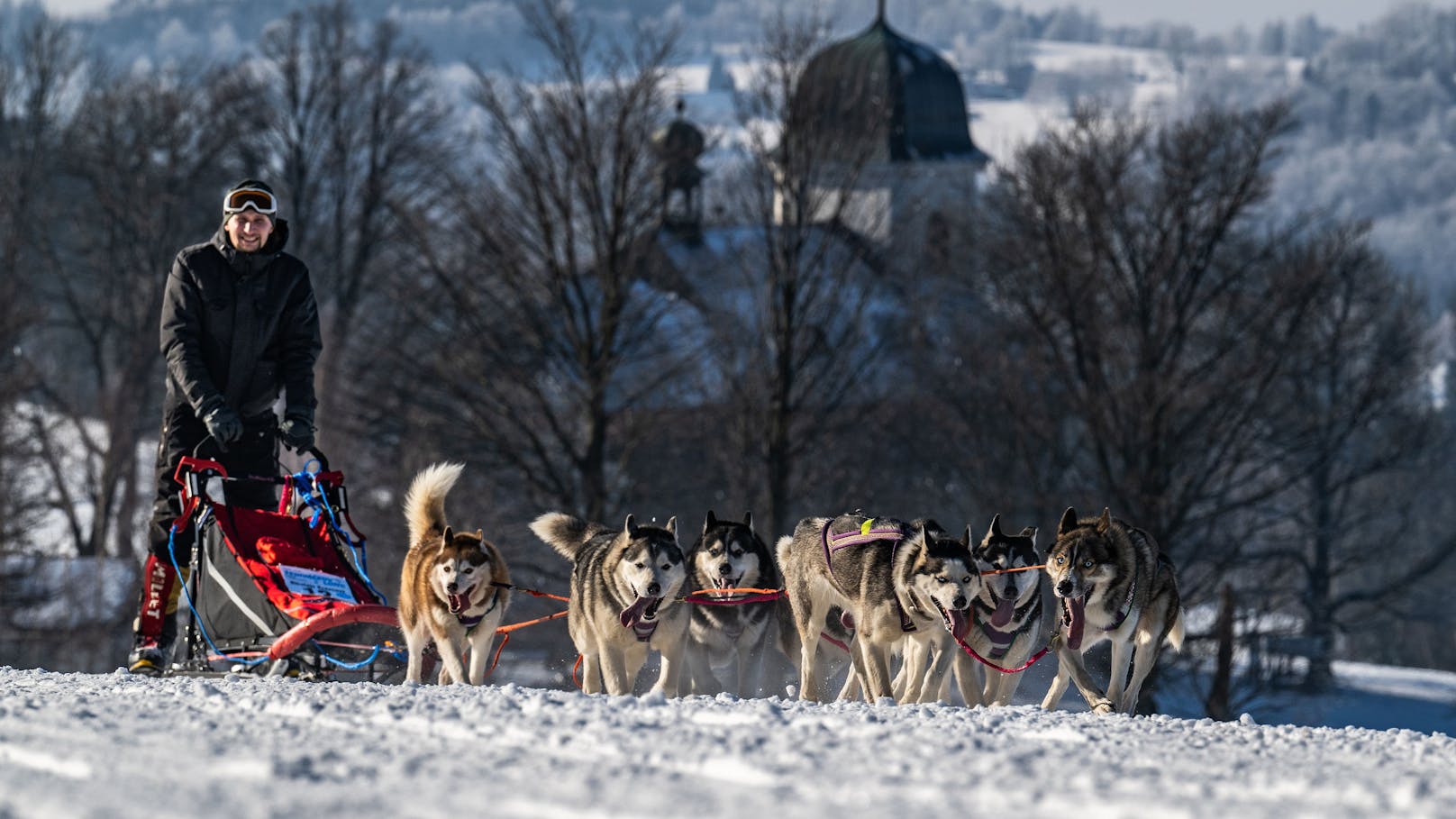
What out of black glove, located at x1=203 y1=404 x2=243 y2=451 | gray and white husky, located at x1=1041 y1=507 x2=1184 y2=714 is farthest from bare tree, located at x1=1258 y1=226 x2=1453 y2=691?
black glove, located at x1=203 y1=404 x2=243 y2=451

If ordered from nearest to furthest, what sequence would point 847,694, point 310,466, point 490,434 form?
point 310,466
point 847,694
point 490,434

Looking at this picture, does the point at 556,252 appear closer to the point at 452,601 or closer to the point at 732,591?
the point at 732,591

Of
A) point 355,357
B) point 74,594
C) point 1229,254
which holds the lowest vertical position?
point 74,594

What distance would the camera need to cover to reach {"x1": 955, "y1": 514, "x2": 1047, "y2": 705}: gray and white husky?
8844mm

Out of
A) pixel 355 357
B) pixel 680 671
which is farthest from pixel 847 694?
pixel 355 357

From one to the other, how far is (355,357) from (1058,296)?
1636cm

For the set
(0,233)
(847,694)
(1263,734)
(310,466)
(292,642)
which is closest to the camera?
(1263,734)

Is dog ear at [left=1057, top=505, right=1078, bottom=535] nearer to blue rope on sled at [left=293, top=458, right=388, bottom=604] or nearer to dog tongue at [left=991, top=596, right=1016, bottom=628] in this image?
dog tongue at [left=991, top=596, right=1016, bottom=628]

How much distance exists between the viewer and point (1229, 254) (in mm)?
32531

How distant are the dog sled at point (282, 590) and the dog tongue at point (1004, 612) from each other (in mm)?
2524

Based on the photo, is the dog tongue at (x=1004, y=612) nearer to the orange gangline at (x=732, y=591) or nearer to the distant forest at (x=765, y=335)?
the orange gangline at (x=732, y=591)

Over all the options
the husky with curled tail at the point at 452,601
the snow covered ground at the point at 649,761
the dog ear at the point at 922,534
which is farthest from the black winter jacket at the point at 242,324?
the dog ear at the point at 922,534

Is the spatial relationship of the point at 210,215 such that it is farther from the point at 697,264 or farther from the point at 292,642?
the point at 292,642

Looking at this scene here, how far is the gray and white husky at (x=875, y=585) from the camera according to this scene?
865 centimetres
